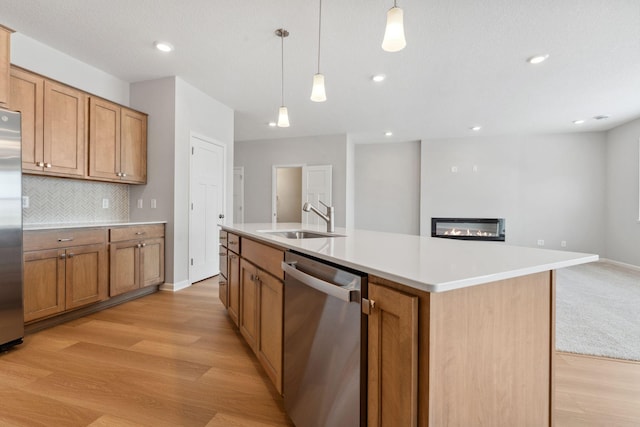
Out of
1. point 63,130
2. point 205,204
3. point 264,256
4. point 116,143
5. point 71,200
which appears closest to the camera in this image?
point 264,256

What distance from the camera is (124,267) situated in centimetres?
310

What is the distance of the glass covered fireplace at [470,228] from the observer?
653 centimetres

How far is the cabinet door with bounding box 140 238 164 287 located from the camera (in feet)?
10.9

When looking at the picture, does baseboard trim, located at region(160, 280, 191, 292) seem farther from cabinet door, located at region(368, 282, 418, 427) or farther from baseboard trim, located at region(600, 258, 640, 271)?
baseboard trim, located at region(600, 258, 640, 271)

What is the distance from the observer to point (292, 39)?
112 inches

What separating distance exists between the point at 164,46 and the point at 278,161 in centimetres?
398

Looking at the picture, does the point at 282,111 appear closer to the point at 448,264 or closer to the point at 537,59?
the point at 448,264

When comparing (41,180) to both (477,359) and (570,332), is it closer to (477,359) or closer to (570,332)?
(477,359)

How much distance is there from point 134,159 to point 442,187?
5.92 m

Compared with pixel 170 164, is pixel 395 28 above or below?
above

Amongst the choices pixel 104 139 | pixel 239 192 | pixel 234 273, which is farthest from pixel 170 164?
pixel 239 192

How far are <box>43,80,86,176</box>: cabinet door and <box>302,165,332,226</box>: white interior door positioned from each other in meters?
4.17

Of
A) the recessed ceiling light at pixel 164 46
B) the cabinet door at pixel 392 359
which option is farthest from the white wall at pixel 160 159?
the cabinet door at pixel 392 359

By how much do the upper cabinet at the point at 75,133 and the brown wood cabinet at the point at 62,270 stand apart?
Answer: 2.20ft
